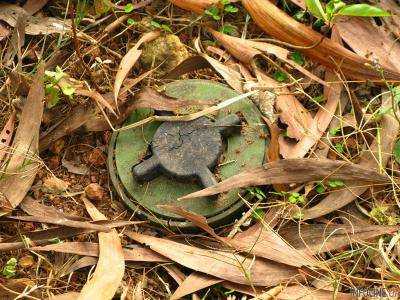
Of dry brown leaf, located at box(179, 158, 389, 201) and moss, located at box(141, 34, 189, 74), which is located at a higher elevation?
moss, located at box(141, 34, 189, 74)

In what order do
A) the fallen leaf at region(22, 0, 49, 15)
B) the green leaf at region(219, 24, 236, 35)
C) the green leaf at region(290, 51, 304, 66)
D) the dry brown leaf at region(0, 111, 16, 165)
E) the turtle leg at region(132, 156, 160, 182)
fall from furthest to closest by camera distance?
the fallen leaf at region(22, 0, 49, 15) → the green leaf at region(219, 24, 236, 35) → the green leaf at region(290, 51, 304, 66) → the dry brown leaf at region(0, 111, 16, 165) → the turtle leg at region(132, 156, 160, 182)

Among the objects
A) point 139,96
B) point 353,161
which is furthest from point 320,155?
point 139,96

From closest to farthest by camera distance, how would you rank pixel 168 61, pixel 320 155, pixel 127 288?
1. pixel 127 288
2. pixel 320 155
3. pixel 168 61

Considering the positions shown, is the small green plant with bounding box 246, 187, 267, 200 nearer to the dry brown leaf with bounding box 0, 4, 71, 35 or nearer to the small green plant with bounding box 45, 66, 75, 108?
the small green plant with bounding box 45, 66, 75, 108

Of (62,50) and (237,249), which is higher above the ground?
(62,50)

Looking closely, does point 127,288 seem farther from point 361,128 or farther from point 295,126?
point 361,128

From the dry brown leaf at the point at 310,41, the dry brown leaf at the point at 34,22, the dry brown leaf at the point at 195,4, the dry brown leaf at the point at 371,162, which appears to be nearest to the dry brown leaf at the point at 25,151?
the dry brown leaf at the point at 34,22

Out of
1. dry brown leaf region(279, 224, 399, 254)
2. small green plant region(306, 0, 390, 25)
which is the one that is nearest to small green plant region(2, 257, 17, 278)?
dry brown leaf region(279, 224, 399, 254)
